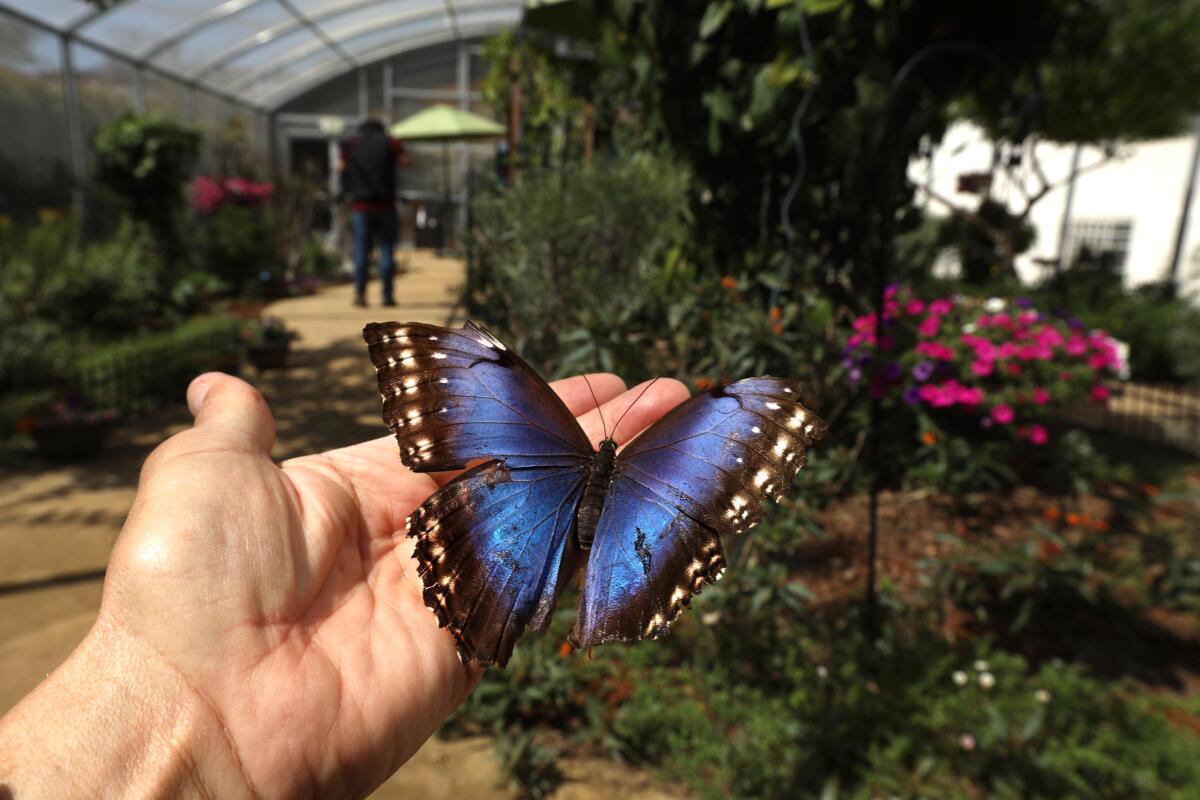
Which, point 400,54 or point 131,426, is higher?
point 400,54

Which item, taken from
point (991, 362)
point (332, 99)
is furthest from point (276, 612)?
point (332, 99)

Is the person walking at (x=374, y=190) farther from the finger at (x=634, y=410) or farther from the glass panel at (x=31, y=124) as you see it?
the finger at (x=634, y=410)

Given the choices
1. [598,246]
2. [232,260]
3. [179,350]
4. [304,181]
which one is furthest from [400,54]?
[598,246]

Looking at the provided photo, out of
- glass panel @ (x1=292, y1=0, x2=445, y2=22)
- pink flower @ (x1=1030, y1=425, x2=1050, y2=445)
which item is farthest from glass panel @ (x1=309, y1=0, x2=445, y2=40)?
pink flower @ (x1=1030, y1=425, x2=1050, y2=445)

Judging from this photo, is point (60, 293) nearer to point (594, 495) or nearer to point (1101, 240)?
point (594, 495)

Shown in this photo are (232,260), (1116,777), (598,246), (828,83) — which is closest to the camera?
(1116,777)

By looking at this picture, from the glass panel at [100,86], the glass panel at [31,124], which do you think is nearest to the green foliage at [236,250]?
the glass panel at [100,86]

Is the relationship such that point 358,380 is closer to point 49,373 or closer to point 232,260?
point 49,373
